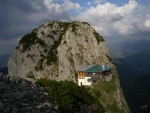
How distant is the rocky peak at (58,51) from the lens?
159m

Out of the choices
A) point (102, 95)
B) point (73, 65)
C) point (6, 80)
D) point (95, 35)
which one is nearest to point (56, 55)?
point (73, 65)

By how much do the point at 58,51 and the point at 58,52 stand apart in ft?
2.41

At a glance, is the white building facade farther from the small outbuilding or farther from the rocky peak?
the rocky peak

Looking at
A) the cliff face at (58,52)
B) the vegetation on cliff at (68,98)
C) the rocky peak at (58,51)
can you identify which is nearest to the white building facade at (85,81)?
the cliff face at (58,52)

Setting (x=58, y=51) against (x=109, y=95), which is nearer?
(x=109, y=95)

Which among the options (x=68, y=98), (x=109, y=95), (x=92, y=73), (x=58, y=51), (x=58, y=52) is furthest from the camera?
(x=58, y=51)

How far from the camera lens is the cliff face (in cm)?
15888

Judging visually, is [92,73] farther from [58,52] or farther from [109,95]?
[58,52]

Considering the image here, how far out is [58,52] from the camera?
537 feet

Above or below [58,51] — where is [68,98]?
below

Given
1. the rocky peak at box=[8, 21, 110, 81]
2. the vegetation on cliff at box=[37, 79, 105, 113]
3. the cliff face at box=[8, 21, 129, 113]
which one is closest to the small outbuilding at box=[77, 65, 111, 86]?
the cliff face at box=[8, 21, 129, 113]

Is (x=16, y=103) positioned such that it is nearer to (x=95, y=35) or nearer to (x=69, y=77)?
(x=69, y=77)

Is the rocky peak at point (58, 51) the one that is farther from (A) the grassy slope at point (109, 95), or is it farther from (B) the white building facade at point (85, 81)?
(A) the grassy slope at point (109, 95)

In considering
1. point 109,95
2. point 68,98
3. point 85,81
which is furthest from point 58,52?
point 68,98
